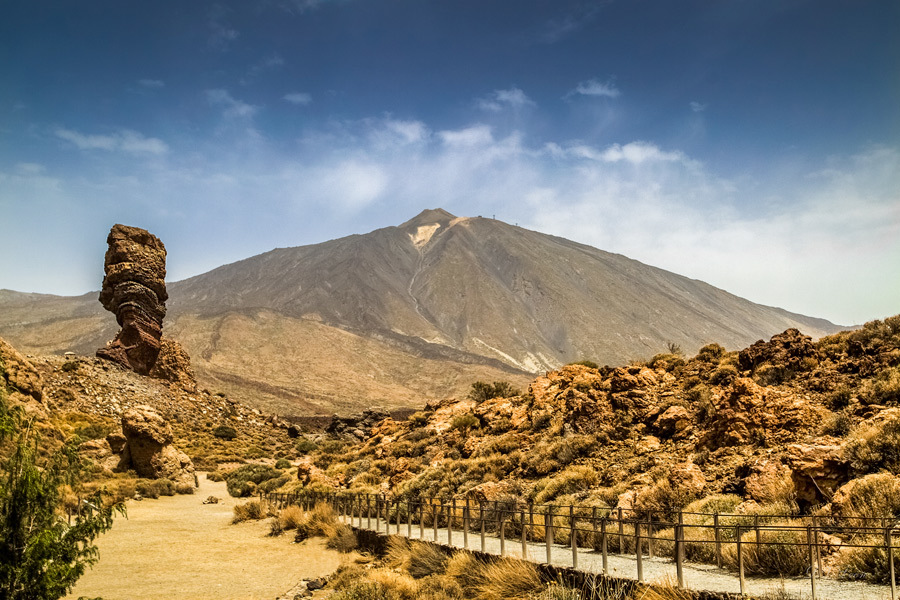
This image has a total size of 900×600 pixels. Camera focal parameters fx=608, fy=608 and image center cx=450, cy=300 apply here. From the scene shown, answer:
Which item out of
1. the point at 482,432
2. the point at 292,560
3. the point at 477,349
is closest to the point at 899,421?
the point at 292,560

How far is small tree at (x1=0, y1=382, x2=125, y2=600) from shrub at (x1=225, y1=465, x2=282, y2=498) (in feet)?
78.4

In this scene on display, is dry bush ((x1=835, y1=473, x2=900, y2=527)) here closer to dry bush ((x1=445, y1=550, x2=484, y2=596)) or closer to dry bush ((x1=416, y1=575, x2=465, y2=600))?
dry bush ((x1=445, y1=550, x2=484, y2=596))

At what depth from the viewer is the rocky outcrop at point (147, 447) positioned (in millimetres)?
28109

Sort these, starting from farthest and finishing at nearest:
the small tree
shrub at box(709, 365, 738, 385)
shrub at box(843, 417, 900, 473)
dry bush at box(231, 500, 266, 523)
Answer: dry bush at box(231, 500, 266, 523) → shrub at box(709, 365, 738, 385) → shrub at box(843, 417, 900, 473) → the small tree

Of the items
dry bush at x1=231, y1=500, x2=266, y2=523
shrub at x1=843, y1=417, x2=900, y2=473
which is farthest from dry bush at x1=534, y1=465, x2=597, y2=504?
dry bush at x1=231, y1=500, x2=266, y2=523

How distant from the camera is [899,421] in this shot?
1062 cm

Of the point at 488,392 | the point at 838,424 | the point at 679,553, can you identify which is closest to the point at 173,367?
the point at 488,392

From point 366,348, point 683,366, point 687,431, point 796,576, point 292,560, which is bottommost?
point 292,560

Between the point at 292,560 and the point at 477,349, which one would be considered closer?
the point at 292,560

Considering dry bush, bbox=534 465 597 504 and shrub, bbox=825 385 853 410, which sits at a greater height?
shrub, bbox=825 385 853 410

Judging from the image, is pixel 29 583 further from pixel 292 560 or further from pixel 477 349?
pixel 477 349

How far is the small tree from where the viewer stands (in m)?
6.84

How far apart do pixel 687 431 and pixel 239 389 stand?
8153cm

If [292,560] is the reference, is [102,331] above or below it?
above
